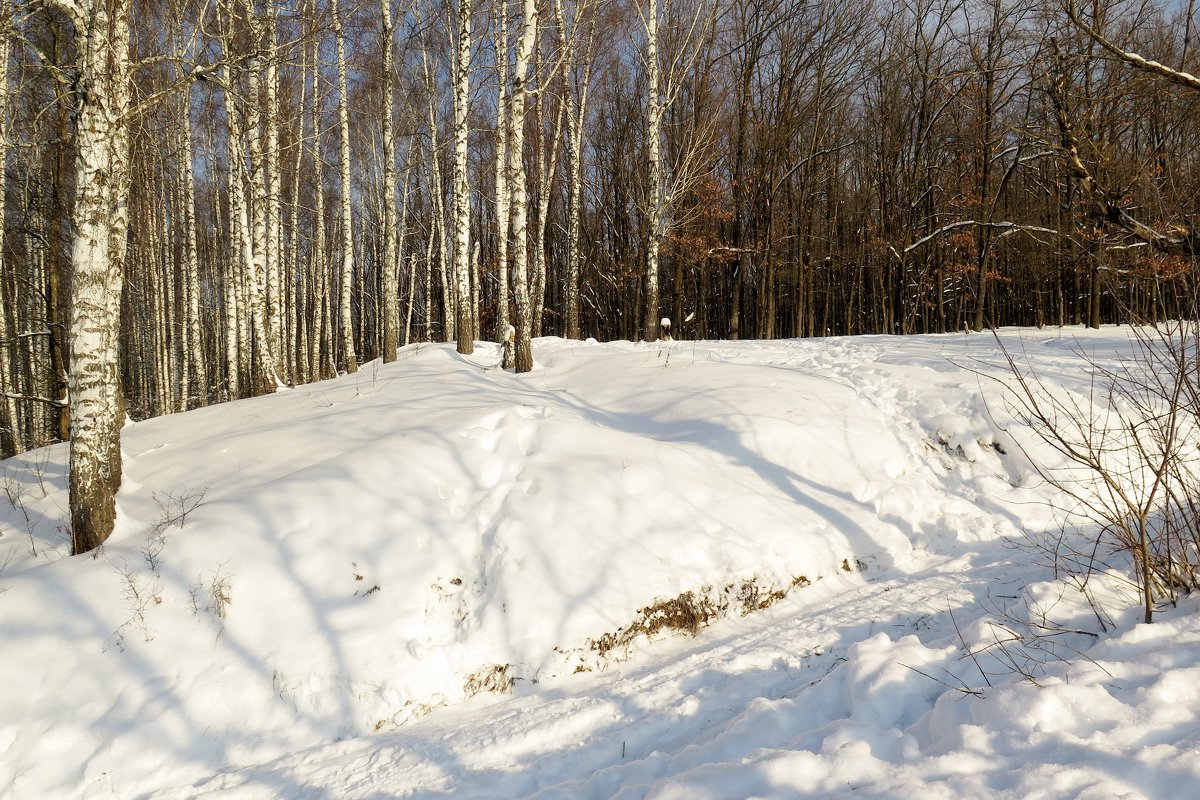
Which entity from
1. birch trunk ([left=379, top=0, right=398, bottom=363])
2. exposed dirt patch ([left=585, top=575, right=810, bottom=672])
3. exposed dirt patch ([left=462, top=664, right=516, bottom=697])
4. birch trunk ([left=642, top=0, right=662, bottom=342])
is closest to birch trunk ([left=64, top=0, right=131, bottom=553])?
exposed dirt patch ([left=462, top=664, right=516, bottom=697])

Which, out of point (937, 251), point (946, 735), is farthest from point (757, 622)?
point (937, 251)

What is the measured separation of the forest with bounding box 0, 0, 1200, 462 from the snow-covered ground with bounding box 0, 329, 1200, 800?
1.75 meters

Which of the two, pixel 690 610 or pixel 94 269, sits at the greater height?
pixel 94 269

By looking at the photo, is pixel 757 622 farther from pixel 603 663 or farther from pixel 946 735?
pixel 946 735

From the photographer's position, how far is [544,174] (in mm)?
20000

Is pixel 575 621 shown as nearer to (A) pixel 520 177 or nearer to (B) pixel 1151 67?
(B) pixel 1151 67

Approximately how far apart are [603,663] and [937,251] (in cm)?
2523

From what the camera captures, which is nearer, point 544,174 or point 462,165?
point 462,165

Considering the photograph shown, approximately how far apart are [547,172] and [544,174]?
8.54 ft

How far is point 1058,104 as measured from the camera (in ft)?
13.5

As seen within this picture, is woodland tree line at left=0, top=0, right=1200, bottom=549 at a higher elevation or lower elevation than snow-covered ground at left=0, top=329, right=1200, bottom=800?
higher

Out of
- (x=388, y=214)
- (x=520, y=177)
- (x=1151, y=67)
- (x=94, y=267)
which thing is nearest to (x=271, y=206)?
(x=388, y=214)

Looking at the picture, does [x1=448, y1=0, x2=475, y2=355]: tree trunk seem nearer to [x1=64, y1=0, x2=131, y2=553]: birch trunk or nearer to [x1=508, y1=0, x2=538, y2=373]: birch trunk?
[x1=508, y1=0, x2=538, y2=373]: birch trunk

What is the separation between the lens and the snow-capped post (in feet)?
16.2
